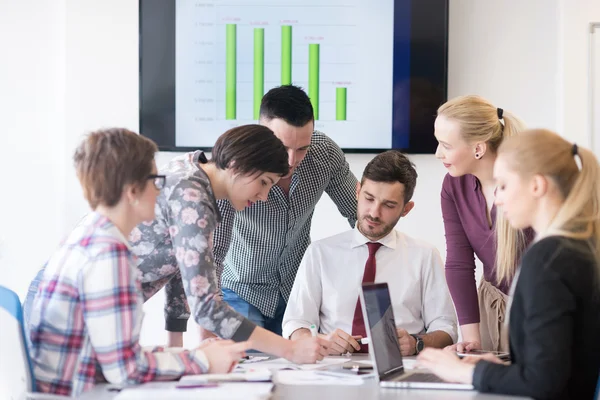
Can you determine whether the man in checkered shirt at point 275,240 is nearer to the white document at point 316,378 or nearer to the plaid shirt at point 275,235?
the plaid shirt at point 275,235

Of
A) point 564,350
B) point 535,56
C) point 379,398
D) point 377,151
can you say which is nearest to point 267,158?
point 379,398

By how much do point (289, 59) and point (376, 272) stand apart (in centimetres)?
121

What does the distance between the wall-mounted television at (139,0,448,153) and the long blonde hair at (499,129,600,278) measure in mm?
1684

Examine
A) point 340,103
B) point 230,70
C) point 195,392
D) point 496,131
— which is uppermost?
point 230,70

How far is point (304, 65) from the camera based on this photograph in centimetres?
331

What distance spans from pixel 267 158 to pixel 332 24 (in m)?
1.48

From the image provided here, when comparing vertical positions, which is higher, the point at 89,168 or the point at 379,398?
the point at 89,168

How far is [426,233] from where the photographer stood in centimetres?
339

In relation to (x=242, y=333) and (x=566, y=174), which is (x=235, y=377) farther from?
(x=566, y=174)

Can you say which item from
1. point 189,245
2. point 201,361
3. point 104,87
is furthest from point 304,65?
point 201,361

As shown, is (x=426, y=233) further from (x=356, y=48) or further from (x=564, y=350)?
(x=564, y=350)

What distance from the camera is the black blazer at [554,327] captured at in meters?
1.46

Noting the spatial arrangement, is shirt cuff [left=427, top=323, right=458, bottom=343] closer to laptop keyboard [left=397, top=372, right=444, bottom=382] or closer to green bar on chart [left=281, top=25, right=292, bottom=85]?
laptop keyboard [left=397, top=372, right=444, bottom=382]

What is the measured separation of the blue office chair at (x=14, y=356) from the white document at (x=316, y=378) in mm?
494
